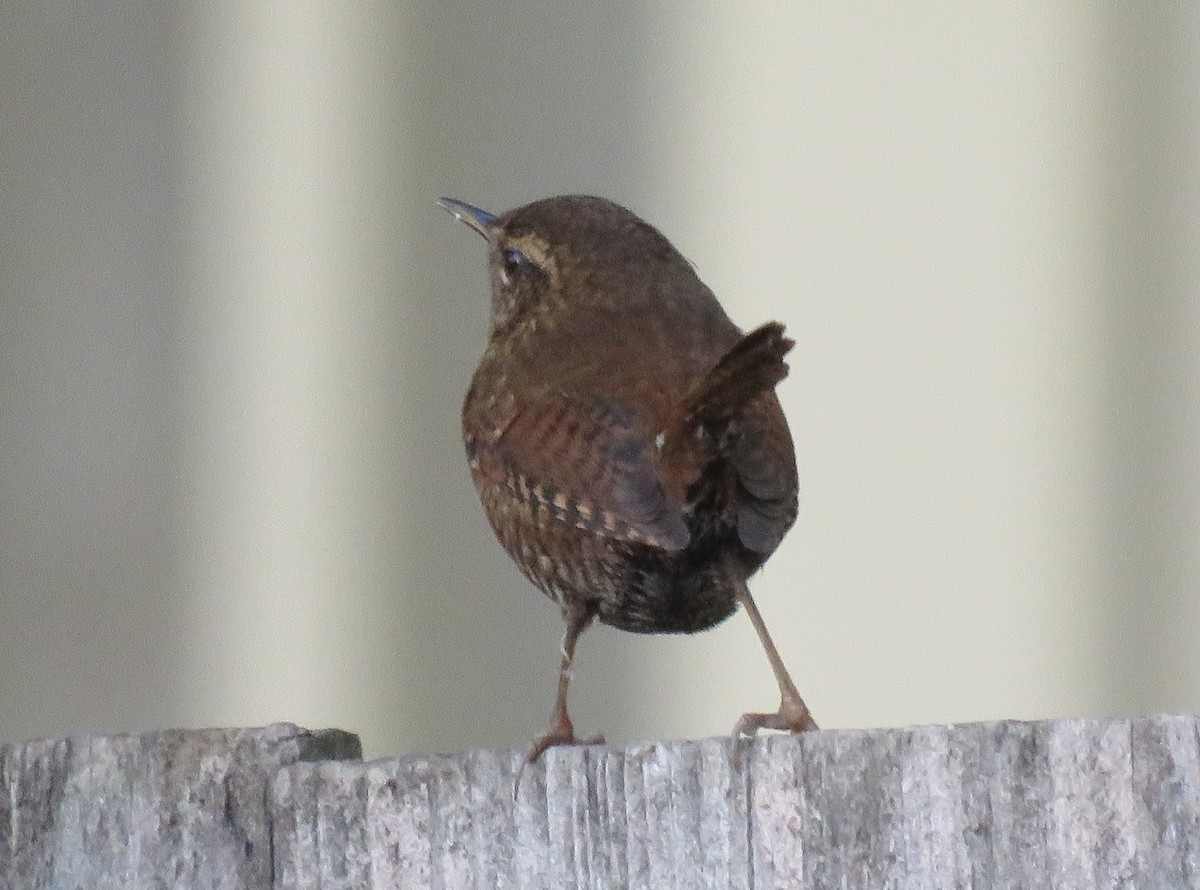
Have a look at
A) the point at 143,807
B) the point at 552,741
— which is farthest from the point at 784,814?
the point at 143,807

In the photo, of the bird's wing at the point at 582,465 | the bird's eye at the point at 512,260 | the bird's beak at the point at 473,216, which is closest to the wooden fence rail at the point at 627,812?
the bird's wing at the point at 582,465

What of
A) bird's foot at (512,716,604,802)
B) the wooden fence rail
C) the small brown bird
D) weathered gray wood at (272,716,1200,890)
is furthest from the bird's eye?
weathered gray wood at (272,716,1200,890)

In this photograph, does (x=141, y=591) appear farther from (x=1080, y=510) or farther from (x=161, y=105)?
(x=1080, y=510)

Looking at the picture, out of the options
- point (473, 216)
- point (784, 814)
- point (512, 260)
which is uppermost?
point (473, 216)

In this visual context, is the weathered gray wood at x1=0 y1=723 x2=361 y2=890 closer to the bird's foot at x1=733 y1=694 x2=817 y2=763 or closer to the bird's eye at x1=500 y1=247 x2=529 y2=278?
the bird's foot at x1=733 y1=694 x2=817 y2=763

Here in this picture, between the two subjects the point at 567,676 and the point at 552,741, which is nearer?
the point at 552,741

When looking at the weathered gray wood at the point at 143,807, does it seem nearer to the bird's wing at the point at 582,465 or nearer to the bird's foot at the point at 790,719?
the bird's wing at the point at 582,465

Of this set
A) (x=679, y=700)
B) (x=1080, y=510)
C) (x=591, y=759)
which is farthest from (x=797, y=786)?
(x=1080, y=510)

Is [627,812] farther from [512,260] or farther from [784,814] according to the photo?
[512,260]
